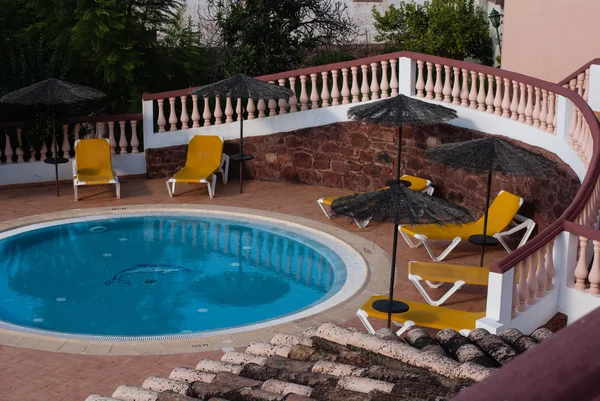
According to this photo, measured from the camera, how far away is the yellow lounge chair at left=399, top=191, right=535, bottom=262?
14.5 meters

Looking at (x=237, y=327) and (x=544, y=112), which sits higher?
(x=544, y=112)

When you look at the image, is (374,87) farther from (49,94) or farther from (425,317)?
(425,317)

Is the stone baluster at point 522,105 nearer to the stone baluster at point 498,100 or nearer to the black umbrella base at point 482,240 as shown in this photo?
the stone baluster at point 498,100

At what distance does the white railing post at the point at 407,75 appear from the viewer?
17891 millimetres

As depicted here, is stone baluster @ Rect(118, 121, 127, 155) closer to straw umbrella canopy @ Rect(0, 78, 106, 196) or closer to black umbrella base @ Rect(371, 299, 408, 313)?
straw umbrella canopy @ Rect(0, 78, 106, 196)

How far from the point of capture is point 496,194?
15859mm

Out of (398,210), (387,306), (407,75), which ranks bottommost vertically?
(387,306)

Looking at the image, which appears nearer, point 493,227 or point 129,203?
point 493,227

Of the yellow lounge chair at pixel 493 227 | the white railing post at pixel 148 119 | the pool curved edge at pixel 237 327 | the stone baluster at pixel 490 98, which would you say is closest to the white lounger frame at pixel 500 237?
the yellow lounge chair at pixel 493 227

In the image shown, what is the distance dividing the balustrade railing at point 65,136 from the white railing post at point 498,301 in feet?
37.5

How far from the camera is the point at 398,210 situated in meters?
10.6

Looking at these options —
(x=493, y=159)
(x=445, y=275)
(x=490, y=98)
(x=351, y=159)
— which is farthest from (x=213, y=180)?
(x=445, y=275)

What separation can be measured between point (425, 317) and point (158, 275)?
500 cm

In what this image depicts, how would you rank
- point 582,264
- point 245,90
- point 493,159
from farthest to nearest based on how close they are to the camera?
point 245,90, point 493,159, point 582,264
